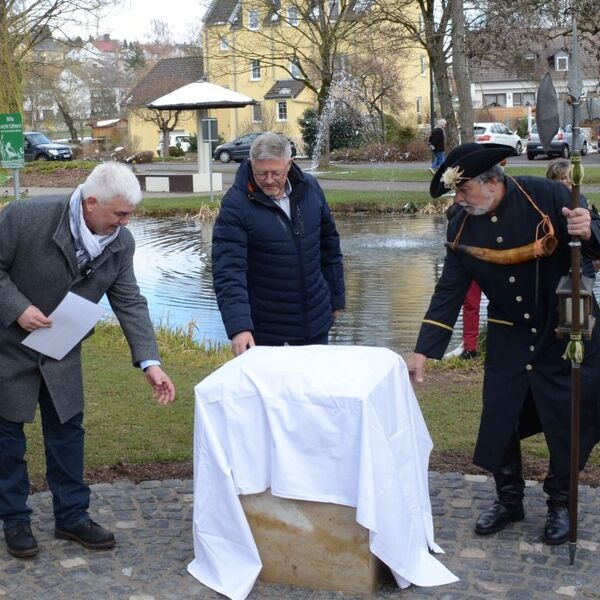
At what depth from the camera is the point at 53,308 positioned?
4.84m

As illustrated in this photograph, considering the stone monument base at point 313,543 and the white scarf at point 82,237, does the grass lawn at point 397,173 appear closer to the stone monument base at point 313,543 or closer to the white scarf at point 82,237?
the white scarf at point 82,237

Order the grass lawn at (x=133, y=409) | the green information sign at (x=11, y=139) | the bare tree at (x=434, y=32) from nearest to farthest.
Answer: the grass lawn at (x=133, y=409) < the green information sign at (x=11, y=139) < the bare tree at (x=434, y=32)

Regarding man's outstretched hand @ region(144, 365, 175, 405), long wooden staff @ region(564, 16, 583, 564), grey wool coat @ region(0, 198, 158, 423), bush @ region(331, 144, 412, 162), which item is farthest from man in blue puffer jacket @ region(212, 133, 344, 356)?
bush @ region(331, 144, 412, 162)

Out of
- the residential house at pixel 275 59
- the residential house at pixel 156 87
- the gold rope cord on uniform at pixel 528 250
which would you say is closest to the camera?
the gold rope cord on uniform at pixel 528 250

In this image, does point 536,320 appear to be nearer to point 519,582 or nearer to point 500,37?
point 519,582

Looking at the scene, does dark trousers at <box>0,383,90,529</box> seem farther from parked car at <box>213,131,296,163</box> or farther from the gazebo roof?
parked car at <box>213,131,296,163</box>

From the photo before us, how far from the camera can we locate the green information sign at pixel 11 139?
1586cm

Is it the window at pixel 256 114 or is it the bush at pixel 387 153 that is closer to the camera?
the bush at pixel 387 153

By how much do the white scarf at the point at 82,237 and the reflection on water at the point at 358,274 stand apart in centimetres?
530

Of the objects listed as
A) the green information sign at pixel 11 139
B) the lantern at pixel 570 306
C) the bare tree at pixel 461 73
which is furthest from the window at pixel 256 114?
the lantern at pixel 570 306

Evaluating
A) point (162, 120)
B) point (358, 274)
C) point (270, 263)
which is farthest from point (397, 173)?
point (162, 120)

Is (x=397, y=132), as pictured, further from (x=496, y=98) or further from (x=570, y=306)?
(x=570, y=306)

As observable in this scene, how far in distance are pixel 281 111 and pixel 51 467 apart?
5733 centimetres

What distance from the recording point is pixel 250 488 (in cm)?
443
